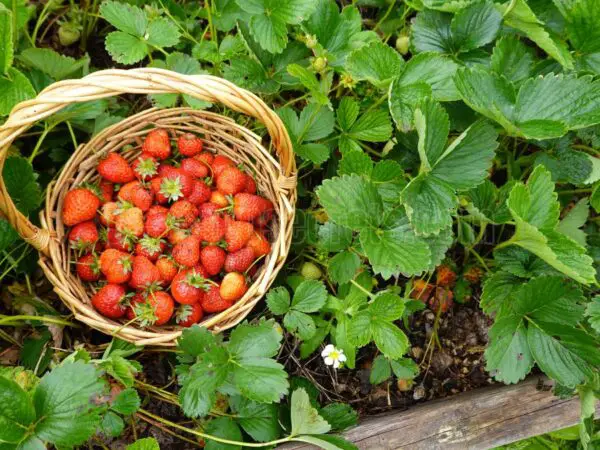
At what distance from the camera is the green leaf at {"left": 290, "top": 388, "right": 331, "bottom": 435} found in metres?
1.23

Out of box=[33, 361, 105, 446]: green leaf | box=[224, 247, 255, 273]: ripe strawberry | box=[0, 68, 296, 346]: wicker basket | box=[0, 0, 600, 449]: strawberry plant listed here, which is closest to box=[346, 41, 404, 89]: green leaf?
box=[0, 0, 600, 449]: strawberry plant

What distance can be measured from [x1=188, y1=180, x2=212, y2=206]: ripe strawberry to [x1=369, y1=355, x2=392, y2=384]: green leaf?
0.62 meters

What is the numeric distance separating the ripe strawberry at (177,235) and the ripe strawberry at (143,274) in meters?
0.09

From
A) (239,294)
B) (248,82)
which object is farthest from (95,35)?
(239,294)

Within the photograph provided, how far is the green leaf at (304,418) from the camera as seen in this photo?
4.05ft

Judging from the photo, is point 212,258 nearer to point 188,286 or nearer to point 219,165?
point 188,286

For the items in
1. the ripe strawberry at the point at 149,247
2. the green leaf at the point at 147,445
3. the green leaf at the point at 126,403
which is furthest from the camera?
the ripe strawberry at the point at 149,247

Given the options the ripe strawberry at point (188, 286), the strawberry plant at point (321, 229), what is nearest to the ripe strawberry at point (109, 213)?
the strawberry plant at point (321, 229)

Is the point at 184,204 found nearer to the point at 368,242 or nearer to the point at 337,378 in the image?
the point at 368,242

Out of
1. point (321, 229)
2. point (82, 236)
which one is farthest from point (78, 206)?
point (321, 229)

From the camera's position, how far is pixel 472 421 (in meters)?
1.43

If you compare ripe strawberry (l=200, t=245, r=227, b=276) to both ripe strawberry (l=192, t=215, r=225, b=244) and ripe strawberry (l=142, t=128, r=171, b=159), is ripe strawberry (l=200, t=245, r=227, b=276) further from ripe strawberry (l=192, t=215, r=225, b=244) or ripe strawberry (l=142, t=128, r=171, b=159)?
ripe strawberry (l=142, t=128, r=171, b=159)

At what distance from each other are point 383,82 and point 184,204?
585mm

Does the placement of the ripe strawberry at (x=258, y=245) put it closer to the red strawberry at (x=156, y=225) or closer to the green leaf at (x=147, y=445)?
the red strawberry at (x=156, y=225)
